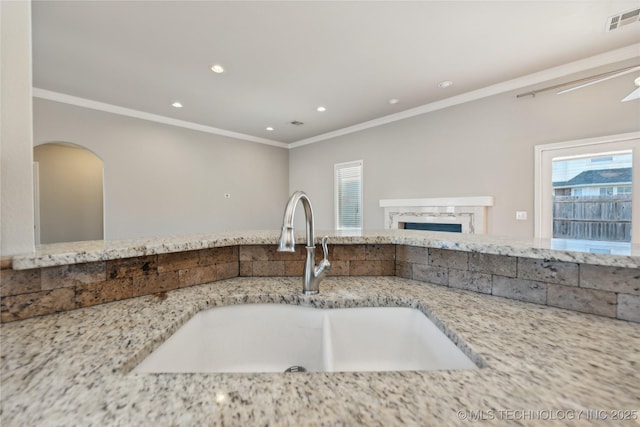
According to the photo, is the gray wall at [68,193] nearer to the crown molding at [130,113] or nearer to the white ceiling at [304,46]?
the crown molding at [130,113]

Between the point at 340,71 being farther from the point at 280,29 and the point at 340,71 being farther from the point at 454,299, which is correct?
the point at 454,299

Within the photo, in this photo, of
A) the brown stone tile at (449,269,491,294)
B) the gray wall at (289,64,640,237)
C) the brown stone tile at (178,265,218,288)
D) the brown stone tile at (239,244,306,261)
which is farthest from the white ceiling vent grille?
the brown stone tile at (178,265,218,288)

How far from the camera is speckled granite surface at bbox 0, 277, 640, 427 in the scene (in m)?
0.42

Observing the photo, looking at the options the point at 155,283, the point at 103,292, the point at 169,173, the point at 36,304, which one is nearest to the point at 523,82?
the point at 155,283

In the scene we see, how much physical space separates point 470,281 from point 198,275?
1.14 meters

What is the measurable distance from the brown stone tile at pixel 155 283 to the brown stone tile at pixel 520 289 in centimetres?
126

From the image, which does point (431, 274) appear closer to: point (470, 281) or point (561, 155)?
point (470, 281)

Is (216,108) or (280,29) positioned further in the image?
(216,108)

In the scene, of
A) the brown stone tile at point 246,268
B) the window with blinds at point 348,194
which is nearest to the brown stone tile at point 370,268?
the brown stone tile at point 246,268

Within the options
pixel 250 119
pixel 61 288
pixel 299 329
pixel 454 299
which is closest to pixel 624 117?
pixel 454 299

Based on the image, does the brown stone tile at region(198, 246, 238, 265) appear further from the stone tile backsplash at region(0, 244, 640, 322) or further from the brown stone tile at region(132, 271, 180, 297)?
the brown stone tile at region(132, 271, 180, 297)

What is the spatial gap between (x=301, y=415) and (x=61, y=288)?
0.90 meters

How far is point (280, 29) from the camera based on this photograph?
95.4 inches

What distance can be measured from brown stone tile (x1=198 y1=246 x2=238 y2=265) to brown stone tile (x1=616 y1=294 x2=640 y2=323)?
1392mm
